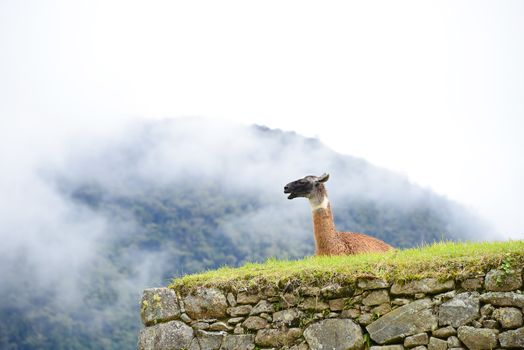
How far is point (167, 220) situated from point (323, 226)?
35966 mm

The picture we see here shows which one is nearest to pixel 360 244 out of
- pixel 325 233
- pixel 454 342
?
pixel 325 233

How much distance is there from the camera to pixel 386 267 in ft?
25.4

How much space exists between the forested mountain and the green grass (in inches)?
915

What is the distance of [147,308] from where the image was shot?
27.8ft

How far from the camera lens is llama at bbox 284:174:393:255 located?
1181 cm

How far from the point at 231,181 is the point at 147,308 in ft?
147

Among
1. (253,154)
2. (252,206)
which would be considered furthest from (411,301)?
(253,154)

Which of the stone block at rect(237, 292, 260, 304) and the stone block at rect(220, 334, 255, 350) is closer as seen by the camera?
the stone block at rect(220, 334, 255, 350)

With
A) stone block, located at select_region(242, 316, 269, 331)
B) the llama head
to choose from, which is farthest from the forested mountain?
stone block, located at select_region(242, 316, 269, 331)

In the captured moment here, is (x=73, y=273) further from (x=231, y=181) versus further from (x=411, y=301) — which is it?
(x=411, y=301)

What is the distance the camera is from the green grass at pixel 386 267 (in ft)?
23.7

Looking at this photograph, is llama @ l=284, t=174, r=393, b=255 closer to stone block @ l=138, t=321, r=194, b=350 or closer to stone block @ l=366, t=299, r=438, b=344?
stone block @ l=138, t=321, r=194, b=350

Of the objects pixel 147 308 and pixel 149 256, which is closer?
pixel 147 308

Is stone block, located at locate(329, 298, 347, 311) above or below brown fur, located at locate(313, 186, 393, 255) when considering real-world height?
below
